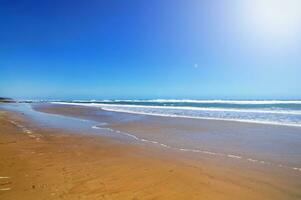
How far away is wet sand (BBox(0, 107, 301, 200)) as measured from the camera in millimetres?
4727

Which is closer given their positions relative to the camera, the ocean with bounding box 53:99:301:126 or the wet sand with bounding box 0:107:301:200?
the wet sand with bounding box 0:107:301:200

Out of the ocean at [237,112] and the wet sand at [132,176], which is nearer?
the wet sand at [132,176]

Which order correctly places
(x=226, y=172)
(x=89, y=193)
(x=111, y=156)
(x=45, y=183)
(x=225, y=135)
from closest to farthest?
(x=89, y=193) → (x=45, y=183) → (x=226, y=172) → (x=111, y=156) → (x=225, y=135)

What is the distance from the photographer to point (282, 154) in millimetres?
7961

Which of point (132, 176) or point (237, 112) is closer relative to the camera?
point (132, 176)

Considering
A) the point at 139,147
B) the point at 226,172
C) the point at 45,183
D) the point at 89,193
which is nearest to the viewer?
the point at 89,193

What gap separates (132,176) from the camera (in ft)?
19.0

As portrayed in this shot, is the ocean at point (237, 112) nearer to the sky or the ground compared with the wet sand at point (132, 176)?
nearer to the sky

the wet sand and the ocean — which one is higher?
the ocean

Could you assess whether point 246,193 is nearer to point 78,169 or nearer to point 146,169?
point 146,169

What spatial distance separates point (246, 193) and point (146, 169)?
242 centimetres

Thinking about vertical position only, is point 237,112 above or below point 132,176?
above

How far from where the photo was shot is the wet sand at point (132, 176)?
4.73m

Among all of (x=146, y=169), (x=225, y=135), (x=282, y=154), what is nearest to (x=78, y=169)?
(x=146, y=169)
